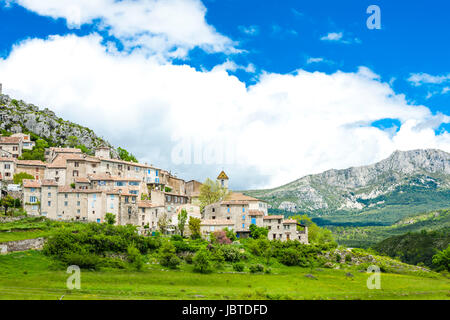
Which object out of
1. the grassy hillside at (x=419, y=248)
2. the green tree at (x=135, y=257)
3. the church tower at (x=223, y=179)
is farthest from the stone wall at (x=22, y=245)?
the grassy hillside at (x=419, y=248)

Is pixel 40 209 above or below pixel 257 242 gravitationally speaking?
above

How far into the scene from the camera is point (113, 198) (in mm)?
89875

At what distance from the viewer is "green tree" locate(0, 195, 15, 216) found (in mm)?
84875

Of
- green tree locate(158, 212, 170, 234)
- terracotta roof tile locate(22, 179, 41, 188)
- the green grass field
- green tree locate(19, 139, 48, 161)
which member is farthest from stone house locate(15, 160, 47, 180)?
the green grass field

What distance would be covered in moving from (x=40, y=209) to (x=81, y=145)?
60825 mm

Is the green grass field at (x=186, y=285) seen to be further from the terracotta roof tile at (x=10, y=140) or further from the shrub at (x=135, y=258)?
the terracotta roof tile at (x=10, y=140)

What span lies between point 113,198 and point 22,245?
78.8 feet

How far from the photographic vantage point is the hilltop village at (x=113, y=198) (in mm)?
88125
